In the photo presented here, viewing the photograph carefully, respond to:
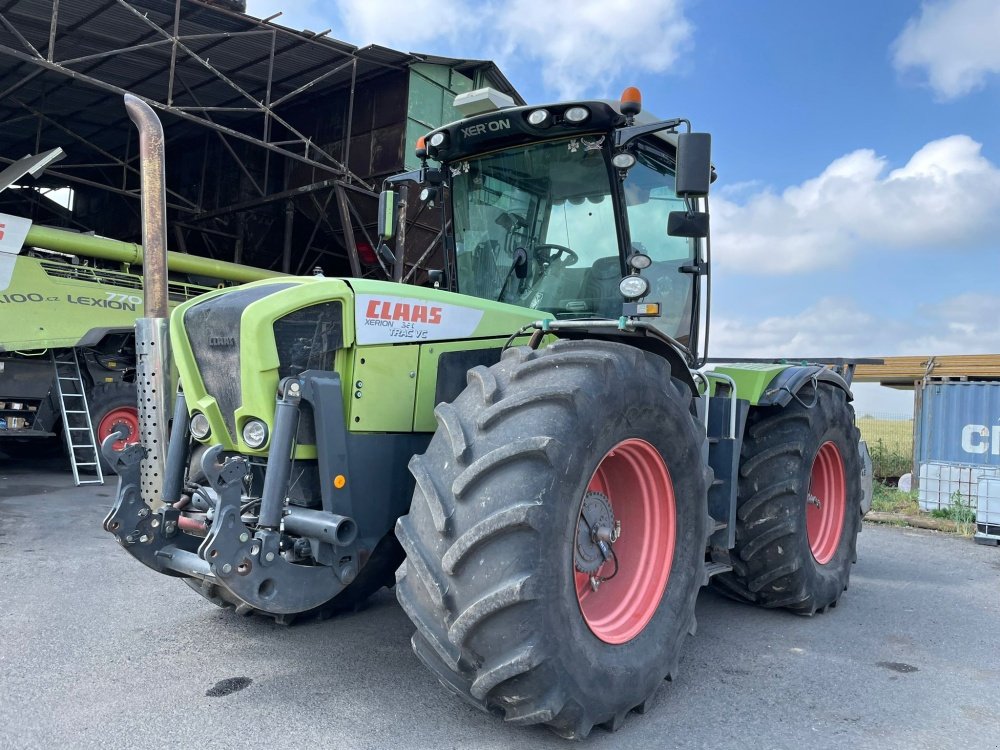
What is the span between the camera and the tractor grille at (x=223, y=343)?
10.2 feet

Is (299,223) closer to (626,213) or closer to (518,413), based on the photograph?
(626,213)

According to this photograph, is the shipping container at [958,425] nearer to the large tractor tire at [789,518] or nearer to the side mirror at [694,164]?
the large tractor tire at [789,518]

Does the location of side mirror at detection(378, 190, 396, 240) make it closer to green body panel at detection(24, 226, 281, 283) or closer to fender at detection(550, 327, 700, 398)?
fender at detection(550, 327, 700, 398)

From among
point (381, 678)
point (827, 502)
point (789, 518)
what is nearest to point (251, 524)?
point (381, 678)

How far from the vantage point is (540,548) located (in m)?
2.49

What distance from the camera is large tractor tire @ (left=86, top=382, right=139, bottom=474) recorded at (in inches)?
Result: 396

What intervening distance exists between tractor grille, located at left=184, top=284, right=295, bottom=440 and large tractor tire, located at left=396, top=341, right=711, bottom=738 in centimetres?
92

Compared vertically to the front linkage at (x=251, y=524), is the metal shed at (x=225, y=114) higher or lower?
higher

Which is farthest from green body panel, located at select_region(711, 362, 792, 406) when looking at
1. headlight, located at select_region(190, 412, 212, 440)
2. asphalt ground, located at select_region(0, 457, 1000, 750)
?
headlight, located at select_region(190, 412, 212, 440)

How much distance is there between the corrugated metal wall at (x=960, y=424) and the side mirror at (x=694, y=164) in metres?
9.42

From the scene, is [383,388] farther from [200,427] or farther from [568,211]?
[568,211]

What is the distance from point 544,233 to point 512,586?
2.22m

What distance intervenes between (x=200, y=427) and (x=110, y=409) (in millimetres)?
7913

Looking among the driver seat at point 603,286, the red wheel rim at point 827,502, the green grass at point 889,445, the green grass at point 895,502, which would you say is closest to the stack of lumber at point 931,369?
the green grass at point 889,445
